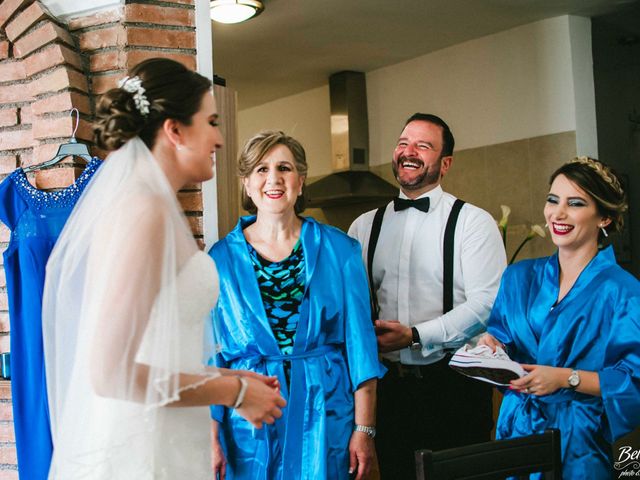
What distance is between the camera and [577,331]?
203 cm

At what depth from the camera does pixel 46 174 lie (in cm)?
246

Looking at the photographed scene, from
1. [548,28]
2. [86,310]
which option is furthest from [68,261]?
[548,28]

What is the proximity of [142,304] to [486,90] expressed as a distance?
13.3 feet

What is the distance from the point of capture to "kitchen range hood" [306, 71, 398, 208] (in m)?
5.65

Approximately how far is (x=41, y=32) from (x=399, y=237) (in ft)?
5.01

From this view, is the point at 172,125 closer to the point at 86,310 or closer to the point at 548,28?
the point at 86,310

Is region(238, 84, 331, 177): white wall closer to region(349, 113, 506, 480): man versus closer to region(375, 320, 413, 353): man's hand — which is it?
region(349, 113, 506, 480): man

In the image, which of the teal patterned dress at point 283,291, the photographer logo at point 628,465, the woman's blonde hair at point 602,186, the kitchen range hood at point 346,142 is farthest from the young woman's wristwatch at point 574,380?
the kitchen range hood at point 346,142

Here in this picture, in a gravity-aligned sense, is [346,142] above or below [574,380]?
above

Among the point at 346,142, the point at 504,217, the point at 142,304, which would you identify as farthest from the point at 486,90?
the point at 142,304

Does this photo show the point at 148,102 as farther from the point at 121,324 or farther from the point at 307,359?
the point at 307,359

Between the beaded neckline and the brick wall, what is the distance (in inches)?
4.1

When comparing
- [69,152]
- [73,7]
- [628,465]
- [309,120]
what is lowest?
[628,465]

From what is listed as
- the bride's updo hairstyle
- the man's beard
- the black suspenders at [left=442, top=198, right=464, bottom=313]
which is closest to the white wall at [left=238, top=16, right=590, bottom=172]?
the man's beard
